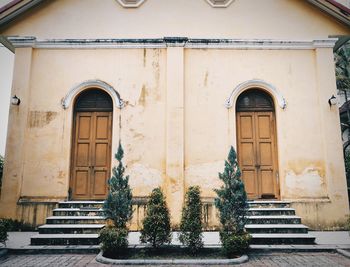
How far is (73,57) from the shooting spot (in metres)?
8.67

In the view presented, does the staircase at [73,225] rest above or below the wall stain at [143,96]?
below

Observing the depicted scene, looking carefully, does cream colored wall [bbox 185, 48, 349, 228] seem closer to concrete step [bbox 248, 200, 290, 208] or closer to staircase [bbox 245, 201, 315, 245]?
concrete step [bbox 248, 200, 290, 208]

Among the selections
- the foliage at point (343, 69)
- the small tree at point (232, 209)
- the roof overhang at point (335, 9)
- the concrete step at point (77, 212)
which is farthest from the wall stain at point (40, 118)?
the foliage at point (343, 69)

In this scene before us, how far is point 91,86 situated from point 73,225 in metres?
3.96

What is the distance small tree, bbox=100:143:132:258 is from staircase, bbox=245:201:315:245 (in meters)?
2.96

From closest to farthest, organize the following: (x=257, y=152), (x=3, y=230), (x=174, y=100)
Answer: (x=3, y=230), (x=174, y=100), (x=257, y=152)

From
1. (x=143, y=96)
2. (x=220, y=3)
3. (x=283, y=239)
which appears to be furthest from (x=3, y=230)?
(x=220, y=3)

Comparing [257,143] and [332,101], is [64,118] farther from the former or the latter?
[332,101]

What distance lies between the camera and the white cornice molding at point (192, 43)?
28.1 ft

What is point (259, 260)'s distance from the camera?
552 centimetres

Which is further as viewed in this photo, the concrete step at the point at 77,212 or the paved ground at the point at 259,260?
the concrete step at the point at 77,212

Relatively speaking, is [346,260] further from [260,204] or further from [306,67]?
[306,67]

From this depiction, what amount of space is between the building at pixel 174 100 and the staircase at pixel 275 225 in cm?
46

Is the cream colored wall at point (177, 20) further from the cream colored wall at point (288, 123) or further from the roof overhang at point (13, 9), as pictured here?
the cream colored wall at point (288, 123)
